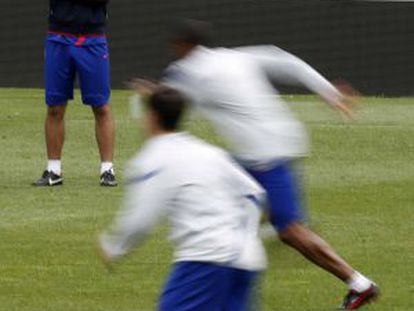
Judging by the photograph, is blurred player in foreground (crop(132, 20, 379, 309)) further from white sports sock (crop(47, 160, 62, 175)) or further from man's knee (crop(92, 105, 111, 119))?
white sports sock (crop(47, 160, 62, 175))

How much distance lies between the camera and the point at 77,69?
45.6ft

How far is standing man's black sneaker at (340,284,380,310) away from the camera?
9.02m

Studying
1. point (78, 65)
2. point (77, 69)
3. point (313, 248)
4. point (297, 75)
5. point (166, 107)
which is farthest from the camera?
point (77, 69)

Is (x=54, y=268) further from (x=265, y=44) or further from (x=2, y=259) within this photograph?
(x=265, y=44)

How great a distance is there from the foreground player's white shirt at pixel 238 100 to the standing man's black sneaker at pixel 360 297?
89 cm

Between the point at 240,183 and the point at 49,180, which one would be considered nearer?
the point at 240,183

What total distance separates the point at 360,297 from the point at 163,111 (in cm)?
266

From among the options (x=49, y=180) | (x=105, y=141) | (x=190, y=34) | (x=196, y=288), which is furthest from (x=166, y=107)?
(x=49, y=180)

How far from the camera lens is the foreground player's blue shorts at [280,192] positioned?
8.68m

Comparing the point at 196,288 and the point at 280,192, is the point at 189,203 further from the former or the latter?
the point at 280,192

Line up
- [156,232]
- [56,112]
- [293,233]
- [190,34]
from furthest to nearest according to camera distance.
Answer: [56,112]
[156,232]
[293,233]
[190,34]

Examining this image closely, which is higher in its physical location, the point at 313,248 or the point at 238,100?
the point at 238,100

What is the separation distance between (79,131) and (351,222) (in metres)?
6.71

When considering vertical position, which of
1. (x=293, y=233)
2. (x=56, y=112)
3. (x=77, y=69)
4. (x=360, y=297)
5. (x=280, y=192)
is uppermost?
(x=280, y=192)
